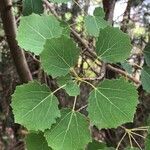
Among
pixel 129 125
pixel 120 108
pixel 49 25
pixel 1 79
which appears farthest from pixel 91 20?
pixel 1 79

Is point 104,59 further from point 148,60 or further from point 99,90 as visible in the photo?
point 148,60

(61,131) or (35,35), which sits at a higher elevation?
(35,35)

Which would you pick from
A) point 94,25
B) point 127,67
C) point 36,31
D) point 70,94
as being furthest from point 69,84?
point 127,67

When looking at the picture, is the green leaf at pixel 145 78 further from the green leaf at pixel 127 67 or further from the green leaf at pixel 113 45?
the green leaf at pixel 113 45

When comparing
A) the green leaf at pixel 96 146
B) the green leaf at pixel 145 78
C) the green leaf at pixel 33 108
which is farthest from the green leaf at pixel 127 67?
the green leaf at pixel 33 108

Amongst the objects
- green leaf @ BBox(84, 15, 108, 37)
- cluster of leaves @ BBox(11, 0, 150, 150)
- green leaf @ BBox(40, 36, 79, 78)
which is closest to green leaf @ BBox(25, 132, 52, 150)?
cluster of leaves @ BBox(11, 0, 150, 150)

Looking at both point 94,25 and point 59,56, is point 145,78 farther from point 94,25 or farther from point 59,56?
point 59,56
